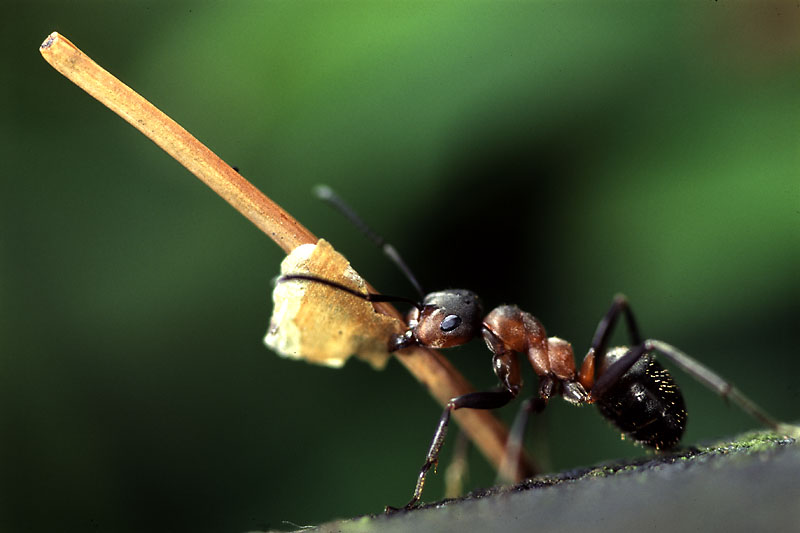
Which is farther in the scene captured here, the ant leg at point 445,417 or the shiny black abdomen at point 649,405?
the shiny black abdomen at point 649,405

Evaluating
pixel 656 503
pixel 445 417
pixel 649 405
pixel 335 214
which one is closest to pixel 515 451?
pixel 445 417

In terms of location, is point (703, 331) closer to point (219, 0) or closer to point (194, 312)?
point (194, 312)

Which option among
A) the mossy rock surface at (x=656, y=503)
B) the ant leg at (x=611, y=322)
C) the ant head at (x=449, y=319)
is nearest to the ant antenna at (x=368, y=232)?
the ant head at (x=449, y=319)

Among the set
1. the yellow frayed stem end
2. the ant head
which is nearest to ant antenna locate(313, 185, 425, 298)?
the ant head

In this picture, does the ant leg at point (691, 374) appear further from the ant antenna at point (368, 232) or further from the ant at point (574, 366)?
the ant antenna at point (368, 232)

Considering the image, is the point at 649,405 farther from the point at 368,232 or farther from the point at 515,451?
the point at 368,232

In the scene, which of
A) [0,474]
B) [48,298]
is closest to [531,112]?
[48,298]

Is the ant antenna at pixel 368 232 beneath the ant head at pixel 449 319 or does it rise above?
above
